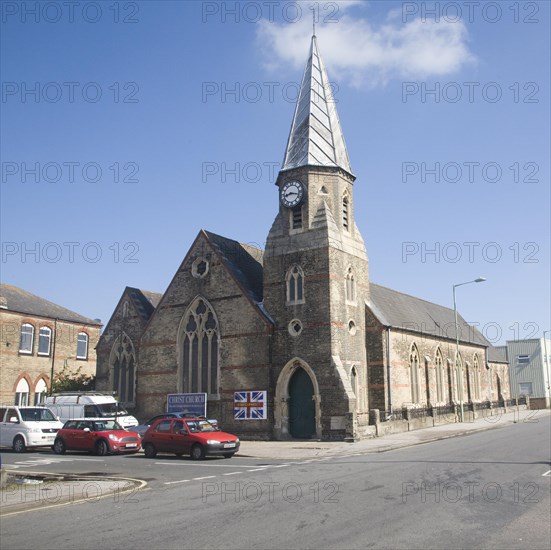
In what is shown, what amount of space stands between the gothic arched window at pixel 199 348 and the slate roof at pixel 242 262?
2488 millimetres

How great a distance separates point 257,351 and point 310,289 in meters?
4.34

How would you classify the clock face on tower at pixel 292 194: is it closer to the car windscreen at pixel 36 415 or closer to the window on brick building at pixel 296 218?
the window on brick building at pixel 296 218

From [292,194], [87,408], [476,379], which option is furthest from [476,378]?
[87,408]

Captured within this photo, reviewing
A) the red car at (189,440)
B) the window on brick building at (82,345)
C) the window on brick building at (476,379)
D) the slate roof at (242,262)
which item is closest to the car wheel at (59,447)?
the red car at (189,440)

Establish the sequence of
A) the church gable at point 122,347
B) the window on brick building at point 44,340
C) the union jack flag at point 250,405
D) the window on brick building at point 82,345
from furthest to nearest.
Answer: the window on brick building at point 82,345, the window on brick building at point 44,340, the church gable at point 122,347, the union jack flag at point 250,405

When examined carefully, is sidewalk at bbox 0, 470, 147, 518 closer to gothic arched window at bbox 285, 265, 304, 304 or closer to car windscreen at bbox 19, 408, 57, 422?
car windscreen at bbox 19, 408, 57, 422

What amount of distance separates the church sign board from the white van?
2196 millimetres

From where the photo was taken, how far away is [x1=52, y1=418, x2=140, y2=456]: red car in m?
23.0

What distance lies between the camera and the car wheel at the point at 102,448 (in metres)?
23.0

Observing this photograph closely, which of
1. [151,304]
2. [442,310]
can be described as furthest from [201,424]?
[442,310]

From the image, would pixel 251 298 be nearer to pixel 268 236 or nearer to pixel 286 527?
pixel 268 236

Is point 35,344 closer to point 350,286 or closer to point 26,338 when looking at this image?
point 26,338

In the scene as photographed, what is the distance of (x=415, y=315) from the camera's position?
4428cm

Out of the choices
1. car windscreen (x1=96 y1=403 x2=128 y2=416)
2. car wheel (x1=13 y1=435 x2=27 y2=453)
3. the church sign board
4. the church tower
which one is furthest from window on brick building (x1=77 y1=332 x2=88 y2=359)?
car wheel (x1=13 y1=435 x2=27 y2=453)
